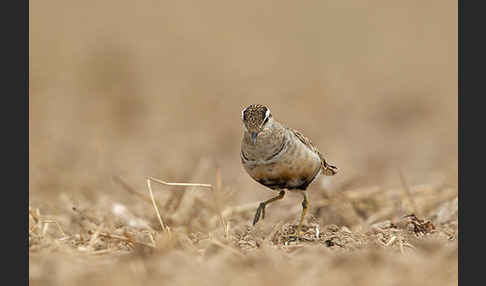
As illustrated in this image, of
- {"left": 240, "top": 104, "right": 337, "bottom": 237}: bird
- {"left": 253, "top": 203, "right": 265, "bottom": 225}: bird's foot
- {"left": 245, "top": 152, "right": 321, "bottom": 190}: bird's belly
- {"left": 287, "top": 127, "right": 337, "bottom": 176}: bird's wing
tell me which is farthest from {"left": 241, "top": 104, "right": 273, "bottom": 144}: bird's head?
Result: {"left": 253, "top": 203, "right": 265, "bottom": 225}: bird's foot

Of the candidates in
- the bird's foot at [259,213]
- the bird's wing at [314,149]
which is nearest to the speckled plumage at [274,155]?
the bird's wing at [314,149]

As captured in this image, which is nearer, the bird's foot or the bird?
the bird

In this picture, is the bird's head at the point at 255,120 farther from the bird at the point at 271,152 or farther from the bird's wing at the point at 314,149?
the bird's wing at the point at 314,149

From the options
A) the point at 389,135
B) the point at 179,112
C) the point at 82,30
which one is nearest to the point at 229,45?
the point at 82,30

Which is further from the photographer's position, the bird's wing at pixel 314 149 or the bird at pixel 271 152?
the bird's wing at pixel 314 149

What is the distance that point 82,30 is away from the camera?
1744cm

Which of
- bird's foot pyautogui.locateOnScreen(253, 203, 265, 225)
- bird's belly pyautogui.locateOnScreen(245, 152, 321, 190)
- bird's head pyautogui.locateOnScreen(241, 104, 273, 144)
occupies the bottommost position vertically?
bird's foot pyautogui.locateOnScreen(253, 203, 265, 225)

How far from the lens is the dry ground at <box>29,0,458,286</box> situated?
16.3ft

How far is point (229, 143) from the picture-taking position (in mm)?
12766

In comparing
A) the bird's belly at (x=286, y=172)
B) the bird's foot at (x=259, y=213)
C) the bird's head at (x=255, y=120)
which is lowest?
the bird's foot at (x=259, y=213)

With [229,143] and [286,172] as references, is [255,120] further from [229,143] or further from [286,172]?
[229,143]

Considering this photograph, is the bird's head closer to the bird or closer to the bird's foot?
the bird

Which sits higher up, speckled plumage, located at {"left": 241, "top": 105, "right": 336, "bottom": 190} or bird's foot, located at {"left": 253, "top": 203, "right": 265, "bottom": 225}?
speckled plumage, located at {"left": 241, "top": 105, "right": 336, "bottom": 190}

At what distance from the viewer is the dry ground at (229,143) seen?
195 inches
